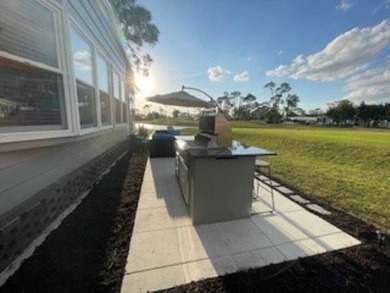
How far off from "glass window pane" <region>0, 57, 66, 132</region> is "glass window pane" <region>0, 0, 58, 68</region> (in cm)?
16

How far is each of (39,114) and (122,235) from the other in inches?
74.2

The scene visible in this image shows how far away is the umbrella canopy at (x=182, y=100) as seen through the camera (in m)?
4.59

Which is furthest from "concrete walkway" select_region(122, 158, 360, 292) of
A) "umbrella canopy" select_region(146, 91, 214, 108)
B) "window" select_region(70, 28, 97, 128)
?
"umbrella canopy" select_region(146, 91, 214, 108)

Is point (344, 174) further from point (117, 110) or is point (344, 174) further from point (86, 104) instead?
point (117, 110)

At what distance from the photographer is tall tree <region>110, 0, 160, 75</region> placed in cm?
1284

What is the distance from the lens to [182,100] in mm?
4598

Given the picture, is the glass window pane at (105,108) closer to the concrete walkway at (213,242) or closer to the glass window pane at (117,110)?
the glass window pane at (117,110)

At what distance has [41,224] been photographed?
2709 millimetres

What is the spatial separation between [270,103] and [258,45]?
2321 inches

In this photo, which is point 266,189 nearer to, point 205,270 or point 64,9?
point 205,270

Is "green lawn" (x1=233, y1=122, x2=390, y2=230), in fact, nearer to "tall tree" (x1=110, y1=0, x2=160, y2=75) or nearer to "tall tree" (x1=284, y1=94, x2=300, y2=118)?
"tall tree" (x1=110, y1=0, x2=160, y2=75)

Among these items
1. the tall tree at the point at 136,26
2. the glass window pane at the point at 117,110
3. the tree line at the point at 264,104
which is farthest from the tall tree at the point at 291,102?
the glass window pane at the point at 117,110

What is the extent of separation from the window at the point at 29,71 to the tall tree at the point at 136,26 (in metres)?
11.7

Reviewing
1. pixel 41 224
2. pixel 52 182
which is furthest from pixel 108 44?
pixel 41 224
